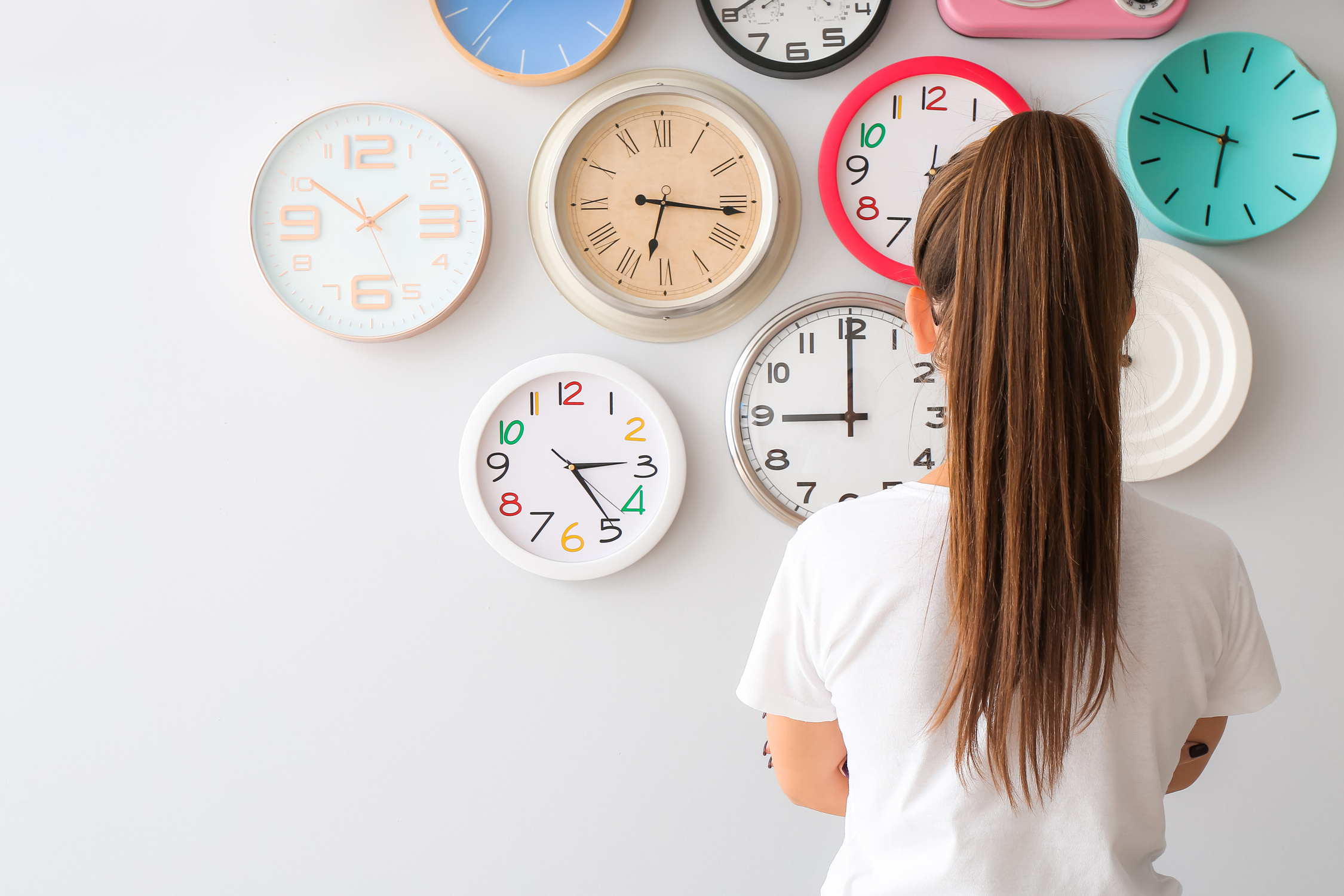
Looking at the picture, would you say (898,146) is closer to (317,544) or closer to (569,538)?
(569,538)

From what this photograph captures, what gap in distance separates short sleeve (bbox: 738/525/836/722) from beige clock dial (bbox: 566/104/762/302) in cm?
59

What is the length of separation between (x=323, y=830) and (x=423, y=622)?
1.18 feet

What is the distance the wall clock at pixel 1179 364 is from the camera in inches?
47.1

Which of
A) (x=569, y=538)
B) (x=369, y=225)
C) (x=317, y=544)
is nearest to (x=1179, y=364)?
(x=569, y=538)

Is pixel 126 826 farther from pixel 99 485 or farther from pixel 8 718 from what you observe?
pixel 99 485

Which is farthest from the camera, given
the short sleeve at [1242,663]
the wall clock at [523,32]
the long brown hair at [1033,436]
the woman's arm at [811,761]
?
the wall clock at [523,32]

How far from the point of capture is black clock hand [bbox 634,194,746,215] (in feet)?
3.89

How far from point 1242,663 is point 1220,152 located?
870 millimetres

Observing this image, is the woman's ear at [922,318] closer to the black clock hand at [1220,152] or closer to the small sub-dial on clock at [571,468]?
the small sub-dial on clock at [571,468]

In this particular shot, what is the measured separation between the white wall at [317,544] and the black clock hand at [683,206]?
125 mm

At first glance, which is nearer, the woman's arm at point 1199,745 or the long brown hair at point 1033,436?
the long brown hair at point 1033,436

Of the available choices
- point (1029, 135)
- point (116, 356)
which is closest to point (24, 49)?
point (116, 356)

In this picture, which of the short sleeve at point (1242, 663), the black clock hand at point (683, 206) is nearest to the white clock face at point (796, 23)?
the black clock hand at point (683, 206)

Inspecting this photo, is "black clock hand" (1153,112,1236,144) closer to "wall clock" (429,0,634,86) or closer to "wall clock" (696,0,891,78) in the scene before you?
"wall clock" (696,0,891,78)
